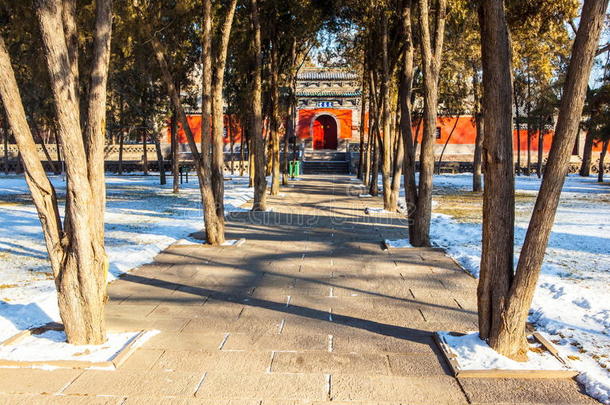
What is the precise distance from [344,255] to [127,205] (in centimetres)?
968

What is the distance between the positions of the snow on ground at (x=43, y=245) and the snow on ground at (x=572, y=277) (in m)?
4.47

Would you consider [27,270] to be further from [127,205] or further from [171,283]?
[127,205]

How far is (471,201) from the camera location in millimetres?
17266

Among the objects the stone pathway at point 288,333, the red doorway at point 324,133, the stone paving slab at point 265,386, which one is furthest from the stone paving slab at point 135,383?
the red doorway at point 324,133

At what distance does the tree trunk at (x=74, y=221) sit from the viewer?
3713mm

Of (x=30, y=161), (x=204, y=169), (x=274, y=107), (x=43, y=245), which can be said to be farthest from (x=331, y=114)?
(x=30, y=161)

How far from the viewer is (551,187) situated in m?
3.49

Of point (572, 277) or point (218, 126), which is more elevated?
point (218, 126)

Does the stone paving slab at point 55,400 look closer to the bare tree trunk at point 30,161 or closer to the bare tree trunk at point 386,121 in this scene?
the bare tree trunk at point 30,161

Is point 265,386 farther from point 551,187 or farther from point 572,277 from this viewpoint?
point 572,277

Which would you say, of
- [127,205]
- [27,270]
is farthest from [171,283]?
[127,205]

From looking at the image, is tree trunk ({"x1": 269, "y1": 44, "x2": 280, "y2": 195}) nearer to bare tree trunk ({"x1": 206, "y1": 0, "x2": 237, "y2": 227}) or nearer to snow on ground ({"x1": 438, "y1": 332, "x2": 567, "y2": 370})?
bare tree trunk ({"x1": 206, "y1": 0, "x2": 237, "y2": 227})

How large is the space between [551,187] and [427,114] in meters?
4.92

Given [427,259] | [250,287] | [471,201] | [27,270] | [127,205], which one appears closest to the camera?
[250,287]
